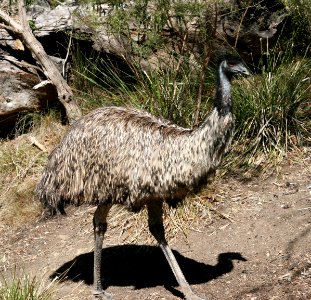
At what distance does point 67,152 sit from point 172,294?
1199 millimetres

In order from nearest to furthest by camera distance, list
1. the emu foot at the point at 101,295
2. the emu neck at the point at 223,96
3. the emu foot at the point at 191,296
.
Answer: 1. the emu neck at the point at 223,96
2. the emu foot at the point at 191,296
3. the emu foot at the point at 101,295

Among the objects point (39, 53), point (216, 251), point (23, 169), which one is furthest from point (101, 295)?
point (39, 53)

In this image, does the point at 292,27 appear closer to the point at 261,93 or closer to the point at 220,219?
the point at 261,93

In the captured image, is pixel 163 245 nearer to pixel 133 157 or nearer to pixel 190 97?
pixel 133 157

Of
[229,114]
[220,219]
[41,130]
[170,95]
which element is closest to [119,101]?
Answer: [170,95]

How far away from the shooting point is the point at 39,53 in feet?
23.6

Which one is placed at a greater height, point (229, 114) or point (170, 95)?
point (229, 114)

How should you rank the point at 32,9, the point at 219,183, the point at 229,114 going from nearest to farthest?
1. the point at 229,114
2. the point at 219,183
3. the point at 32,9

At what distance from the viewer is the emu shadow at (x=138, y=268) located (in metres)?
4.98

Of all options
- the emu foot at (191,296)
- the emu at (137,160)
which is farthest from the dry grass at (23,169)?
the emu foot at (191,296)

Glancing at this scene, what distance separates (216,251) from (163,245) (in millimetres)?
693

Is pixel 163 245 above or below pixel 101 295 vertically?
above

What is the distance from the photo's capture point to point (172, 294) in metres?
4.75

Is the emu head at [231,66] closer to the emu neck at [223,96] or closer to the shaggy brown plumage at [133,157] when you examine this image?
the emu neck at [223,96]
